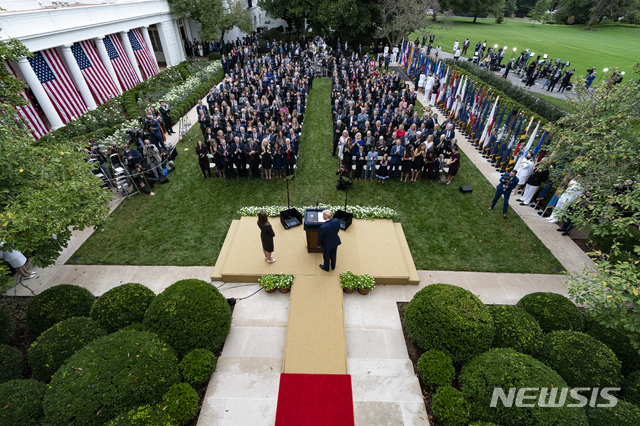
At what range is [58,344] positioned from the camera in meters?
5.60

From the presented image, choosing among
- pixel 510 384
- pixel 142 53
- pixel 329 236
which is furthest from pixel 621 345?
pixel 142 53

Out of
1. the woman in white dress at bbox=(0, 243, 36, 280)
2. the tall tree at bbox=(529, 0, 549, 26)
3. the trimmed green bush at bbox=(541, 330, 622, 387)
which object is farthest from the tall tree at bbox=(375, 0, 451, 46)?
the tall tree at bbox=(529, 0, 549, 26)

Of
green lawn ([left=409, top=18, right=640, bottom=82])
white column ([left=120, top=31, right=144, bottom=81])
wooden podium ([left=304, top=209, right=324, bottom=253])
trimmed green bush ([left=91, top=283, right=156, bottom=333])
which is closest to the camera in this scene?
trimmed green bush ([left=91, top=283, right=156, bottom=333])

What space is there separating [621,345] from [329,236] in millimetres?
6173

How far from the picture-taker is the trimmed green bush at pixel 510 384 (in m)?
4.62

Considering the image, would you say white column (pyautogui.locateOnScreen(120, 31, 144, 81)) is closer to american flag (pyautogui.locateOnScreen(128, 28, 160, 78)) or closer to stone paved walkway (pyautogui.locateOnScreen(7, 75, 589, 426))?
american flag (pyautogui.locateOnScreen(128, 28, 160, 78))

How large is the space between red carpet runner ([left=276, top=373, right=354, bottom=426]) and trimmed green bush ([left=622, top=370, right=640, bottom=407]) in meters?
4.79

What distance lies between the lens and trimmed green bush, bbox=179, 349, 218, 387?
563 centimetres

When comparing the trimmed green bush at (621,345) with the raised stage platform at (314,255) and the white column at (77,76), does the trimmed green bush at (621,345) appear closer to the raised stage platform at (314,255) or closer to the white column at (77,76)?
the raised stage platform at (314,255)

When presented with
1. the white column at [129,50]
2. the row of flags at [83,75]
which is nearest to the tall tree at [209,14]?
the row of flags at [83,75]

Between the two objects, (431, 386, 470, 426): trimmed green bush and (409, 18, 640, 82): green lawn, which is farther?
(409, 18, 640, 82): green lawn

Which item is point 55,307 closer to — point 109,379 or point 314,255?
point 109,379

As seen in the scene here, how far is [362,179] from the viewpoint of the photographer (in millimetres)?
13383

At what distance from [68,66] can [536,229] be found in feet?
86.1
